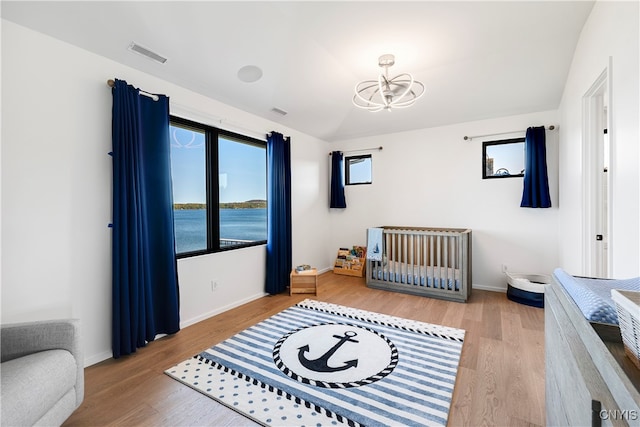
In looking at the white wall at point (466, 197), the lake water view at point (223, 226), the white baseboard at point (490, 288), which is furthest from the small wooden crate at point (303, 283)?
the white baseboard at point (490, 288)

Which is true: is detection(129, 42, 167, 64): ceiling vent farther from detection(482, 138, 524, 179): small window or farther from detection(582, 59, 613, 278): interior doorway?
detection(482, 138, 524, 179): small window

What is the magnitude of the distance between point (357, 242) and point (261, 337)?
274cm

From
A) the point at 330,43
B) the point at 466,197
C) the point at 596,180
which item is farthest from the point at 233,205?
the point at 596,180

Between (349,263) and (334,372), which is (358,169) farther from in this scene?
(334,372)

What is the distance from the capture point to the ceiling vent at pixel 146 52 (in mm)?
2107

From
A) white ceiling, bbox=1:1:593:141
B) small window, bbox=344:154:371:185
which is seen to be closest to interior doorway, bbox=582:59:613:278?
white ceiling, bbox=1:1:593:141

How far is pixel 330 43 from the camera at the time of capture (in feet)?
8.18

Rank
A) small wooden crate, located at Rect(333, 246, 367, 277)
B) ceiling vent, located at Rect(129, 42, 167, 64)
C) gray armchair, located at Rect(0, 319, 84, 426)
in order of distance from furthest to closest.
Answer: small wooden crate, located at Rect(333, 246, 367, 277)
ceiling vent, located at Rect(129, 42, 167, 64)
gray armchair, located at Rect(0, 319, 84, 426)

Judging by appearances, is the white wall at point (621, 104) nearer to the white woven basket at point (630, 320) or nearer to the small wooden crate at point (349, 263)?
the white woven basket at point (630, 320)

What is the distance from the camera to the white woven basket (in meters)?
0.54

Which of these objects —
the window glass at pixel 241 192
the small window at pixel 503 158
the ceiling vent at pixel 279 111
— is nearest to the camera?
the window glass at pixel 241 192

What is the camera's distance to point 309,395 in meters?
1.70

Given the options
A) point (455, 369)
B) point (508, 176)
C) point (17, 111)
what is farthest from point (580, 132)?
point (17, 111)

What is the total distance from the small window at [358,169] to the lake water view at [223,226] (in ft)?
6.14
